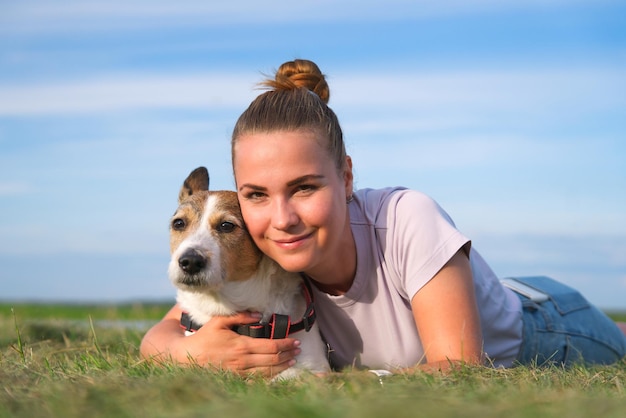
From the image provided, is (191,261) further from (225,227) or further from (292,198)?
(292,198)

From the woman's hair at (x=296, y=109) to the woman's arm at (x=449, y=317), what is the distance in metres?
0.93

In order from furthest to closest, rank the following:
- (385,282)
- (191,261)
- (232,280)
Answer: (385,282), (232,280), (191,261)

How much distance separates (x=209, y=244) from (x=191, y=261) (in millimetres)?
193

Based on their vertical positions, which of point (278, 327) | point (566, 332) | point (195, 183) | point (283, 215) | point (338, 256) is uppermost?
point (195, 183)

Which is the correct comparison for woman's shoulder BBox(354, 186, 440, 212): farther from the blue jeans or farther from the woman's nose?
the blue jeans

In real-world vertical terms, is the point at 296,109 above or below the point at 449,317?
above

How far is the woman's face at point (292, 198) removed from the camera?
4230 mm

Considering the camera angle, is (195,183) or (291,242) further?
(195,183)

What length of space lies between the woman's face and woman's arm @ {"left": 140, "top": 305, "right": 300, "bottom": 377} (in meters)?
0.45

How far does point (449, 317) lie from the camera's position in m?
4.29

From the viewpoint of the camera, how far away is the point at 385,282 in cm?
474

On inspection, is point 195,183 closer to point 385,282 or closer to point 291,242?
point 291,242

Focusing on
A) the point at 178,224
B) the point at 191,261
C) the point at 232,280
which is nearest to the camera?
the point at 191,261

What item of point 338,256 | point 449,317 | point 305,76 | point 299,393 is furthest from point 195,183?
point 299,393
